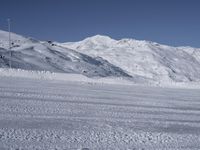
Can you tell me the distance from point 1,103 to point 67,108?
2643 mm

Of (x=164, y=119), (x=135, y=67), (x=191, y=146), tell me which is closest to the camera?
(x=191, y=146)

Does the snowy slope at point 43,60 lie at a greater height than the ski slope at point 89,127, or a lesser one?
greater

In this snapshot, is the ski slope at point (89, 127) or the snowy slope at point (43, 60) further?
the snowy slope at point (43, 60)

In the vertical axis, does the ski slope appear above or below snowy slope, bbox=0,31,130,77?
below

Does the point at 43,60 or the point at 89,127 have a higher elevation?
the point at 43,60

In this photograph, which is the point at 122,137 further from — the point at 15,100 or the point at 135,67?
the point at 135,67

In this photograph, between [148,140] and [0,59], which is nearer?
[148,140]

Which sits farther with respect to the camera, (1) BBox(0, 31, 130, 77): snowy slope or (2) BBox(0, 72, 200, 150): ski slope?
(1) BBox(0, 31, 130, 77): snowy slope

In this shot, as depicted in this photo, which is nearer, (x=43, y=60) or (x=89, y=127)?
(x=89, y=127)

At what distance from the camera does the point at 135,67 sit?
17988 centimetres

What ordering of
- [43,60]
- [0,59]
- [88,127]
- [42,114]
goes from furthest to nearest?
[43,60]
[0,59]
[42,114]
[88,127]

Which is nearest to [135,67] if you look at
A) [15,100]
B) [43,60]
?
[43,60]

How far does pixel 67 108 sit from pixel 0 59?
237 feet

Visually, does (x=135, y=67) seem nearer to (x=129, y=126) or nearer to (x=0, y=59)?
(x=0, y=59)
